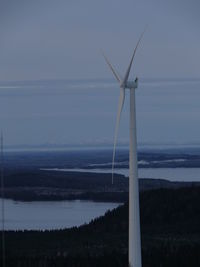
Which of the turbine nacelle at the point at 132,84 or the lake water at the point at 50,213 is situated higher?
the lake water at the point at 50,213

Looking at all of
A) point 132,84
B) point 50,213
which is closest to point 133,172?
point 132,84

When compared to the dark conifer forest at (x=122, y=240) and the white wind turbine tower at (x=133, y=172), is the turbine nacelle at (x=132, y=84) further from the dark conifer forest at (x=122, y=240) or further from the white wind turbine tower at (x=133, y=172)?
the dark conifer forest at (x=122, y=240)

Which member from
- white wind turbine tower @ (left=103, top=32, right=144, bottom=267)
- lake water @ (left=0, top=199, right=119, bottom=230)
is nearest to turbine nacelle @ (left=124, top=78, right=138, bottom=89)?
white wind turbine tower @ (left=103, top=32, right=144, bottom=267)

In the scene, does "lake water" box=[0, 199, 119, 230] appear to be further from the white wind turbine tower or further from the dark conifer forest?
the white wind turbine tower

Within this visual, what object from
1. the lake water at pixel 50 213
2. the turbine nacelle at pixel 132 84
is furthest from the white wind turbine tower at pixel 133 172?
the lake water at pixel 50 213

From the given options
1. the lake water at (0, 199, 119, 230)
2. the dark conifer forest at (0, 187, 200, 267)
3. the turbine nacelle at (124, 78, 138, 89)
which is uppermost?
the lake water at (0, 199, 119, 230)

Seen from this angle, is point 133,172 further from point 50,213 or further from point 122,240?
point 50,213

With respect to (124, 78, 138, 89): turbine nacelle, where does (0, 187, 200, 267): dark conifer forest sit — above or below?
below

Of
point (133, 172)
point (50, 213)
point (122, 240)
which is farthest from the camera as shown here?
point (50, 213)
